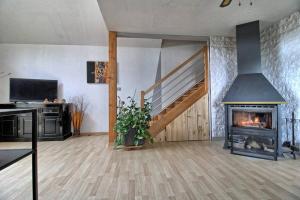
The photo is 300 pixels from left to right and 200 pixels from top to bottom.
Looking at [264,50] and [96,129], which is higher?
[264,50]

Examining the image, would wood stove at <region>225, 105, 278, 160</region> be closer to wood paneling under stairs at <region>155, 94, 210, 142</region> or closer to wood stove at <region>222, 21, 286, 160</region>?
wood stove at <region>222, 21, 286, 160</region>

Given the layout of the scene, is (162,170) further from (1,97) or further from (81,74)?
(1,97)

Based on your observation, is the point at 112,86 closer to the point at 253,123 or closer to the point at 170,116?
the point at 170,116

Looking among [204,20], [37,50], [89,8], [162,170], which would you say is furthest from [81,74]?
Result: [162,170]

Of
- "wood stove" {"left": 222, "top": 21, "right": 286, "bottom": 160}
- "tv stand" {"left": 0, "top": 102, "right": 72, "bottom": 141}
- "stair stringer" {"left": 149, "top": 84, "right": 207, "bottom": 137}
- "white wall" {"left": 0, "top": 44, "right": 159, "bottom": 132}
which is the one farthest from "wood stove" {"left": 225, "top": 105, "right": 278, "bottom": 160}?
"tv stand" {"left": 0, "top": 102, "right": 72, "bottom": 141}

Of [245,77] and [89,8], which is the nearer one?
[245,77]

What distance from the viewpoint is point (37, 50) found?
5.38m

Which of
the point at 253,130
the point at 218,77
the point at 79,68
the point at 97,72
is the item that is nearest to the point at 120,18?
the point at 97,72

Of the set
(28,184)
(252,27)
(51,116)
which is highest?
(252,27)

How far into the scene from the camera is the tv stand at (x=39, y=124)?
470 cm

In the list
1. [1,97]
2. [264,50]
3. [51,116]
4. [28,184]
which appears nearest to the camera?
[28,184]

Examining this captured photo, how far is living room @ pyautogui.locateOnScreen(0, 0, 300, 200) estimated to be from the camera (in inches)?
88.9

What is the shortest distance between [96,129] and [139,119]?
2.24 m

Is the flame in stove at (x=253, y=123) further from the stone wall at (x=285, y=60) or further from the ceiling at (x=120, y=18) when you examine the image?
the ceiling at (x=120, y=18)
